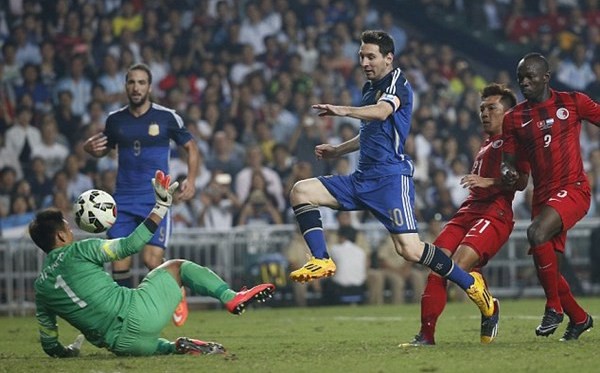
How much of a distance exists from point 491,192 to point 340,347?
6.19 ft

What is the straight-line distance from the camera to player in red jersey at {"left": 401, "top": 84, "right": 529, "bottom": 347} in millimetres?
10711

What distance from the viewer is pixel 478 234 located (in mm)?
10844

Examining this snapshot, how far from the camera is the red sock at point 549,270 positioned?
10.5 m

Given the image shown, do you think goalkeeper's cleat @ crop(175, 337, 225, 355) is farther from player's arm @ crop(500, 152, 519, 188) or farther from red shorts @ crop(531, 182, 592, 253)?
red shorts @ crop(531, 182, 592, 253)

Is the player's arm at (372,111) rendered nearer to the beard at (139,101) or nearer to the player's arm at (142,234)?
the player's arm at (142,234)

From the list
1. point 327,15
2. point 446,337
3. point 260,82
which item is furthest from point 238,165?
point 446,337

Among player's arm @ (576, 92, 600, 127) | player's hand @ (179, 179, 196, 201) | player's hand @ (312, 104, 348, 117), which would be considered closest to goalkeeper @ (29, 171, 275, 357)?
player's hand @ (312, 104, 348, 117)

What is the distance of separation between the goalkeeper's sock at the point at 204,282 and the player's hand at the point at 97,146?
389cm

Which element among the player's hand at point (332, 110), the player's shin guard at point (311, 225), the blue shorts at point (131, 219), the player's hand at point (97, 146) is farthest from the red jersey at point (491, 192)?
the player's hand at point (97, 146)

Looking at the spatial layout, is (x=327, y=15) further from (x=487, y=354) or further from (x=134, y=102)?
(x=487, y=354)

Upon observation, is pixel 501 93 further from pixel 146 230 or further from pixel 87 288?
pixel 87 288

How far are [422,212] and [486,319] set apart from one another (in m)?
9.82

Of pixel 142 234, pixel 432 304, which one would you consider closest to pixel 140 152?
pixel 432 304

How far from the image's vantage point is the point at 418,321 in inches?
572
